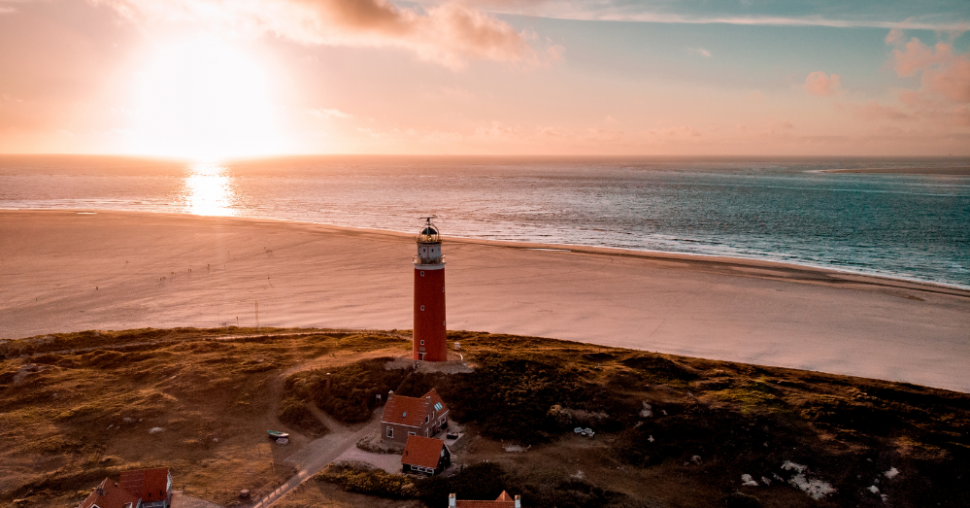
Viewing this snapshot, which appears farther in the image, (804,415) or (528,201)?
(528,201)

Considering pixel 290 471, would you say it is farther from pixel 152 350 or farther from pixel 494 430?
pixel 152 350

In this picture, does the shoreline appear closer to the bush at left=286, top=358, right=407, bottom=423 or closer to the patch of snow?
the patch of snow

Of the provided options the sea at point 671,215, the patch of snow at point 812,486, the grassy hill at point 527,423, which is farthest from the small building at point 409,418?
the sea at point 671,215

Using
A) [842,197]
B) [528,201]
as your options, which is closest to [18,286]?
[528,201]

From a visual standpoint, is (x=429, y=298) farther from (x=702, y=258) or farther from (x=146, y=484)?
(x=702, y=258)

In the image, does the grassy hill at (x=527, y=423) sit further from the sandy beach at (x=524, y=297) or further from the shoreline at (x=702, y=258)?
the shoreline at (x=702, y=258)

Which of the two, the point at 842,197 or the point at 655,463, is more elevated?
the point at 842,197
